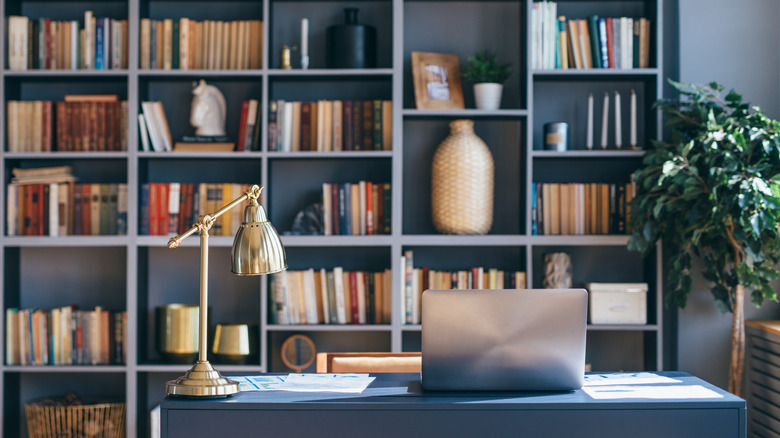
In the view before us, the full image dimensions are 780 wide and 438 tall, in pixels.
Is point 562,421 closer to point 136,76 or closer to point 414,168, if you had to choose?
point 414,168

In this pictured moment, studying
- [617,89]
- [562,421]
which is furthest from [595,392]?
[617,89]

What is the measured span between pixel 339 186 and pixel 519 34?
47.8 inches

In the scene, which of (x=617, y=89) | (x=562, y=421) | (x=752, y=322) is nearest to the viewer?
(x=562, y=421)

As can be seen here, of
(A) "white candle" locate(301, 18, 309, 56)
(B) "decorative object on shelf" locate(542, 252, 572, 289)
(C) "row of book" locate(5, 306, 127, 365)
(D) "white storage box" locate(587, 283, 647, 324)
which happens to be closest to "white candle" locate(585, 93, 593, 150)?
(B) "decorative object on shelf" locate(542, 252, 572, 289)

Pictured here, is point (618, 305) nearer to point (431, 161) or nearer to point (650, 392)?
point (431, 161)

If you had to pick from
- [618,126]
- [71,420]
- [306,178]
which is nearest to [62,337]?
[71,420]

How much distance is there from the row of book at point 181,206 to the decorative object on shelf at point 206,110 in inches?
11.1

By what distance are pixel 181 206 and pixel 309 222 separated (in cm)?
63

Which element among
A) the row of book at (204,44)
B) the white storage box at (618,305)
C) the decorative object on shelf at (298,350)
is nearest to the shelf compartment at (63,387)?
the decorative object on shelf at (298,350)

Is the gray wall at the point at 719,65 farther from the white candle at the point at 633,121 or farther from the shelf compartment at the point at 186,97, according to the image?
the shelf compartment at the point at 186,97

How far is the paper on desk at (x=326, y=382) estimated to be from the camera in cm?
186

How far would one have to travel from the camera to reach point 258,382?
6.47ft

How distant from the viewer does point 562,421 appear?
1695 mm

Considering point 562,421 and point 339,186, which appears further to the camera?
point 339,186
